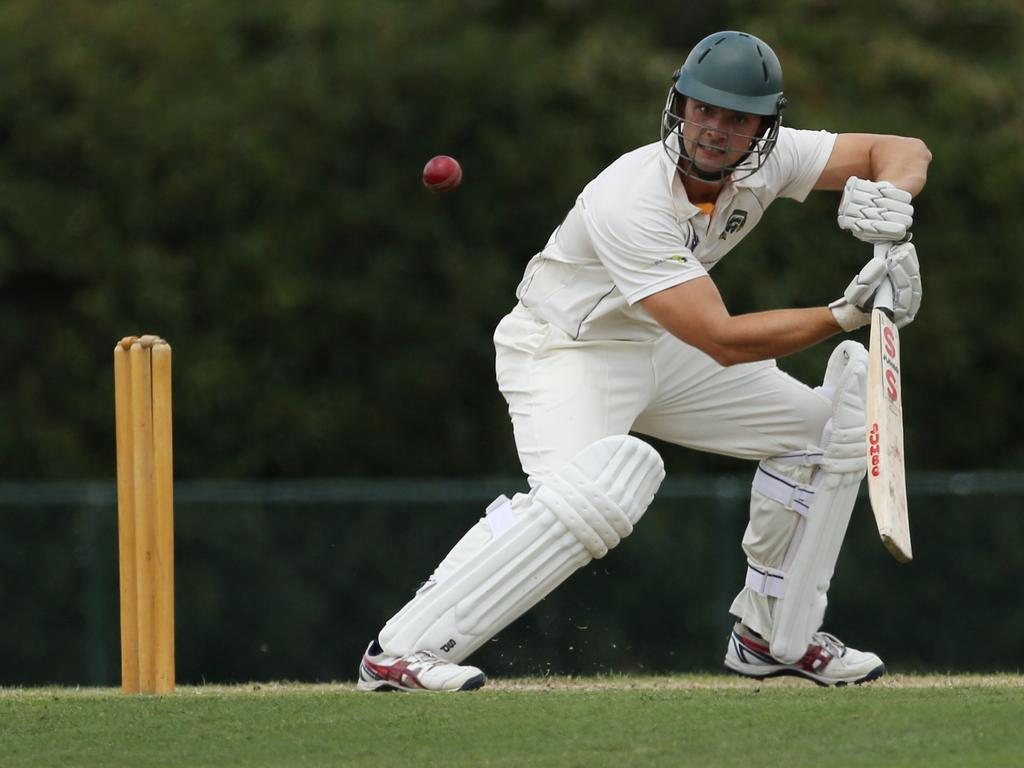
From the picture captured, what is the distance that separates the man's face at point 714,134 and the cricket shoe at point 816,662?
1086mm

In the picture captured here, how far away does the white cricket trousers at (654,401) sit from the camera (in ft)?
14.2

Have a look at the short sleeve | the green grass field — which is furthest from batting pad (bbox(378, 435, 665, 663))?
the short sleeve

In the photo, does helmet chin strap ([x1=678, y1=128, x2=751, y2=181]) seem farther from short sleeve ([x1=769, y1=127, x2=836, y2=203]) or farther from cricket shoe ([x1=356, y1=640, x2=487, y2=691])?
cricket shoe ([x1=356, y1=640, x2=487, y2=691])

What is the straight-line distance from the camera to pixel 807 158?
4.55 metres

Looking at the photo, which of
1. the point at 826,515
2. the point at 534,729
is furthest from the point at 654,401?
the point at 534,729

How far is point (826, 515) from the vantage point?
441cm

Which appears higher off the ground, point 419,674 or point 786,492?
point 786,492

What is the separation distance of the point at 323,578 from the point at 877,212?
13.8 feet

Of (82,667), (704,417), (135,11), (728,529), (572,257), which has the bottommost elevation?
(82,667)

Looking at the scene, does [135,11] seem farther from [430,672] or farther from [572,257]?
[430,672]

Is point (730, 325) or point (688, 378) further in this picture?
point (688, 378)

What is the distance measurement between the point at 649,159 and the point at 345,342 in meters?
3.90

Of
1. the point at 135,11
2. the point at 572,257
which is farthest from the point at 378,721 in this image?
the point at 135,11

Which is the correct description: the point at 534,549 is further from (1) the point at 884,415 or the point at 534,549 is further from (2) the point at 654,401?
(1) the point at 884,415
